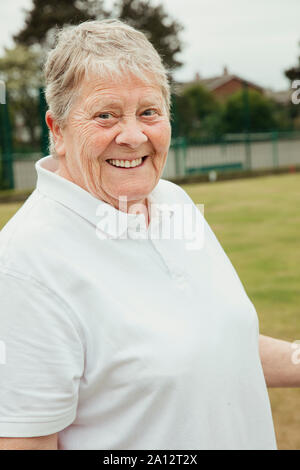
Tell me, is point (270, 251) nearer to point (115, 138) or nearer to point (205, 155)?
point (115, 138)

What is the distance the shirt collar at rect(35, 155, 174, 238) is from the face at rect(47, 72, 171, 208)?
35 millimetres

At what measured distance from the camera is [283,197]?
11.3 metres

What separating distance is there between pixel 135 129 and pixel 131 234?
240 millimetres

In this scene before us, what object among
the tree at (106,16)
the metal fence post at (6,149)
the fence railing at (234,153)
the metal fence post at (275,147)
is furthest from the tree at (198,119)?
the tree at (106,16)

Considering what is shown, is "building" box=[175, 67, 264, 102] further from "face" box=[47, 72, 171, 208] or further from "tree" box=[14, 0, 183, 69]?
"face" box=[47, 72, 171, 208]

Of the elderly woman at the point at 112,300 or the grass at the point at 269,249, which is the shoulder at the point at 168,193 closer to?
the elderly woman at the point at 112,300

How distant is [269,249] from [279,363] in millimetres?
5337

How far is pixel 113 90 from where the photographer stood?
4.03 feet

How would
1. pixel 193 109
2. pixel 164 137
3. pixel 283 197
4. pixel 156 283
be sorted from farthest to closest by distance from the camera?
1. pixel 193 109
2. pixel 283 197
3. pixel 164 137
4. pixel 156 283

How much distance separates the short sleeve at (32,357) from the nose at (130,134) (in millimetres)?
387

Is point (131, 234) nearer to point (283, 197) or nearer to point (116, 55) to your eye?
point (116, 55)

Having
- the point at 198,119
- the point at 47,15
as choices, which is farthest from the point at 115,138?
the point at 47,15

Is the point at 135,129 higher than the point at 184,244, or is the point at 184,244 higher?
the point at 135,129
